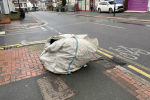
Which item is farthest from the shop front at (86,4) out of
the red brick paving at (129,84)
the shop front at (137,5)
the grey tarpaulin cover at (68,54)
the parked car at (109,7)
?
the red brick paving at (129,84)

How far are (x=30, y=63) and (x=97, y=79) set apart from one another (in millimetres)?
2260

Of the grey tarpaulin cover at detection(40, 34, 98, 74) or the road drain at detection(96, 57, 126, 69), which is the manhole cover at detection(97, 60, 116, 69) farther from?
the grey tarpaulin cover at detection(40, 34, 98, 74)

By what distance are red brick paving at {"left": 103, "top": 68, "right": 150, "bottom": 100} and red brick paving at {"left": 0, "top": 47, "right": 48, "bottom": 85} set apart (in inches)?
74.6

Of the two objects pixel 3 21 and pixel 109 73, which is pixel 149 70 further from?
pixel 3 21

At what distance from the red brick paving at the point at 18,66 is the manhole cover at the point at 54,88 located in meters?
0.46

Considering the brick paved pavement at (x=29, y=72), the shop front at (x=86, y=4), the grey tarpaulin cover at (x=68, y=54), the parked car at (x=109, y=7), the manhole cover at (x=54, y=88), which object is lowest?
the manhole cover at (x=54, y=88)

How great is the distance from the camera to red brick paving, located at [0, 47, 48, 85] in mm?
3410

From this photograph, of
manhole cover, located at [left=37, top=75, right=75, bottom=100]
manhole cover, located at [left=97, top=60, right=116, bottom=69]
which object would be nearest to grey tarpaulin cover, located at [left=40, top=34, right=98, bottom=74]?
manhole cover, located at [left=37, top=75, right=75, bottom=100]

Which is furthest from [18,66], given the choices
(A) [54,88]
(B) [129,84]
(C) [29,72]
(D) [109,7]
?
(D) [109,7]

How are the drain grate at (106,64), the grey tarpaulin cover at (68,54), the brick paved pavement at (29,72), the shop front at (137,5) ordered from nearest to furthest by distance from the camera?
the brick paved pavement at (29,72) → the grey tarpaulin cover at (68,54) → the drain grate at (106,64) → the shop front at (137,5)

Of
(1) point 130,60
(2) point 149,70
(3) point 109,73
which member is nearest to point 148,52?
(1) point 130,60

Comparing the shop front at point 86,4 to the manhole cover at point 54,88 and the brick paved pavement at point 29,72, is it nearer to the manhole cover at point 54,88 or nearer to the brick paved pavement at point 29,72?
the brick paved pavement at point 29,72

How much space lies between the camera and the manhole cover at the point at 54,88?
103 inches

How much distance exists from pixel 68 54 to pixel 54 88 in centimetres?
93
